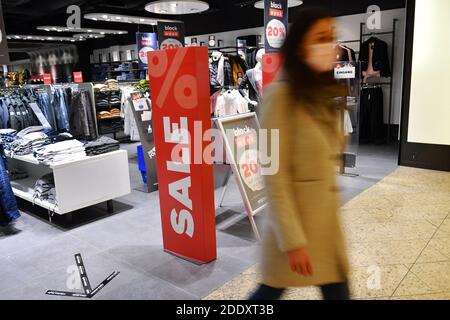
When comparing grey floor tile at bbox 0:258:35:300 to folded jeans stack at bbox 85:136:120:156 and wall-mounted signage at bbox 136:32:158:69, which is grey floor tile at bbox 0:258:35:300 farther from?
wall-mounted signage at bbox 136:32:158:69

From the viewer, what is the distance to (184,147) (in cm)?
299

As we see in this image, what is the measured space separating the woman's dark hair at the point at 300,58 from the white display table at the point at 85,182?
301 centimetres

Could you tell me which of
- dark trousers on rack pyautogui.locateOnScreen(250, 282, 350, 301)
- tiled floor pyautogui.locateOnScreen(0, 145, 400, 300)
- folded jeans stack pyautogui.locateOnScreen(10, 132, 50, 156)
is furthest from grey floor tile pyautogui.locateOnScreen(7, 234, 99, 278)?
dark trousers on rack pyautogui.locateOnScreen(250, 282, 350, 301)

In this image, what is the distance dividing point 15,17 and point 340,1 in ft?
34.1

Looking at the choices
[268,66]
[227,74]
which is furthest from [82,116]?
[268,66]

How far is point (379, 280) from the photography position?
9.04ft

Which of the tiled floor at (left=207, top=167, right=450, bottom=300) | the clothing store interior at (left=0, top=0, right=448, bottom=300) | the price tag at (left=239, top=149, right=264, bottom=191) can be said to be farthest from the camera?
the price tag at (left=239, top=149, right=264, bottom=191)

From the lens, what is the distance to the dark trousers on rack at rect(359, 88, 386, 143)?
7961mm

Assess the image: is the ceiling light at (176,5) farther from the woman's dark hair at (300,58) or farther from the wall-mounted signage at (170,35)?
the woman's dark hair at (300,58)

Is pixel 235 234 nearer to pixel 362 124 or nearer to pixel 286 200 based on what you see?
pixel 286 200

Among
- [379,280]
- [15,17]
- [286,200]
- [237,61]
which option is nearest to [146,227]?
[379,280]

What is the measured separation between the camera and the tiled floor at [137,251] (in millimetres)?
2822

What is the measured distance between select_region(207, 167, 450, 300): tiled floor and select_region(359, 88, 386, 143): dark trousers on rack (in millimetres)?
3014

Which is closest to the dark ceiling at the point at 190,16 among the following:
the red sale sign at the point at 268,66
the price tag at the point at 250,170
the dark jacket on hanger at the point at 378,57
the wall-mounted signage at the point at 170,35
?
the dark jacket on hanger at the point at 378,57
